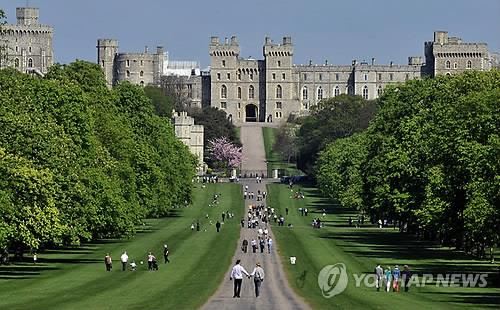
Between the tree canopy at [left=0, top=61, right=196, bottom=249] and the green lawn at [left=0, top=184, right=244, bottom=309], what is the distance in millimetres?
1294

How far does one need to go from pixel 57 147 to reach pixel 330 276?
1332cm

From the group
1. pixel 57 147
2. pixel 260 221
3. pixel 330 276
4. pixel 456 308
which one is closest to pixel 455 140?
pixel 330 276

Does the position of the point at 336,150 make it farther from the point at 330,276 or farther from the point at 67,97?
the point at 330,276

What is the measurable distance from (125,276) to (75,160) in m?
12.1

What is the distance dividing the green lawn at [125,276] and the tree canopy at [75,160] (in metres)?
1.29

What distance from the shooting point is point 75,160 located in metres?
76.6

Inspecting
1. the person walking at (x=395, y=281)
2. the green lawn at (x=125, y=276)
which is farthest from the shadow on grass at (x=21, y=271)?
the person walking at (x=395, y=281)

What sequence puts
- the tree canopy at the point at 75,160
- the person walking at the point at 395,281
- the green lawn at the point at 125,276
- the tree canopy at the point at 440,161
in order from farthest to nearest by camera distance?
the tree canopy at the point at 440,161
the tree canopy at the point at 75,160
the person walking at the point at 395,281
the green lawn at the point at 125,276

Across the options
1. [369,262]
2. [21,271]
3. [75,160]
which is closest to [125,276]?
[21,271]

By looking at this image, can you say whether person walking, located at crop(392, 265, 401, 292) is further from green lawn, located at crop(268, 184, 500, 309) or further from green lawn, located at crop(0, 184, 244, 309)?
green lawn, located at crop(0, 184, 244, 309)

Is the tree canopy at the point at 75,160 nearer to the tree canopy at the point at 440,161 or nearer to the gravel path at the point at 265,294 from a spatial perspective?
the gravel path at the point at 265,294

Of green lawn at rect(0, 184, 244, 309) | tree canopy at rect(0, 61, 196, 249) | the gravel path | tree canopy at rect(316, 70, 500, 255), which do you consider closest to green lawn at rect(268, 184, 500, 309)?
the gravel path

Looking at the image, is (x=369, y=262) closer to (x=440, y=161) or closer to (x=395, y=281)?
(x=440, y=161)

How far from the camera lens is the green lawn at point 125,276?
171 ft
